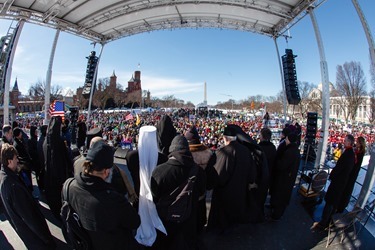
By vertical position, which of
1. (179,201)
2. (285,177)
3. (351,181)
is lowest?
(351,181)

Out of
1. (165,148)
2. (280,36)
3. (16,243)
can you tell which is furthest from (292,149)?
(280,36)

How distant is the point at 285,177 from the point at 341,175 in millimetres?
875

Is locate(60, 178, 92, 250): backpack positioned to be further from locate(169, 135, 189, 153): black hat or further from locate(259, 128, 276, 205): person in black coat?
locate(259, 128, 276, 205): person in black coat

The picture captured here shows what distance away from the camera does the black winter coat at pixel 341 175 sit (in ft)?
12.1

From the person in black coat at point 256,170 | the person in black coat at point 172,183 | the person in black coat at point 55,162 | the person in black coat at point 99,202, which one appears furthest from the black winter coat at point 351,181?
the person in black coat at point 55,162

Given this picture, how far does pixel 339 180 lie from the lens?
148 inches

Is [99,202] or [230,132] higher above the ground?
[230,132]

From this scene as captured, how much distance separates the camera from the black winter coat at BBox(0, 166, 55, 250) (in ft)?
8.16

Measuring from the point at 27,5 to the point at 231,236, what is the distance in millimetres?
9664

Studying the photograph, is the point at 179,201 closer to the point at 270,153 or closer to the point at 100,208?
the point at 100,208

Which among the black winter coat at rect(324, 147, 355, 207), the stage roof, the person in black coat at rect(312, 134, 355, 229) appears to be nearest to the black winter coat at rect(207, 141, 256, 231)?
the person in black coat at rect(312, 134, 355, 229)

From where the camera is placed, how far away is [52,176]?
3.67 meters

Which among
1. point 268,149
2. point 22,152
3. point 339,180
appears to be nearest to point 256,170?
point 268,149

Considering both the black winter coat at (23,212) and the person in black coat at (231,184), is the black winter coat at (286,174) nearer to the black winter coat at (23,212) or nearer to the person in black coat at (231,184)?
the person in black coat at (231,184)
